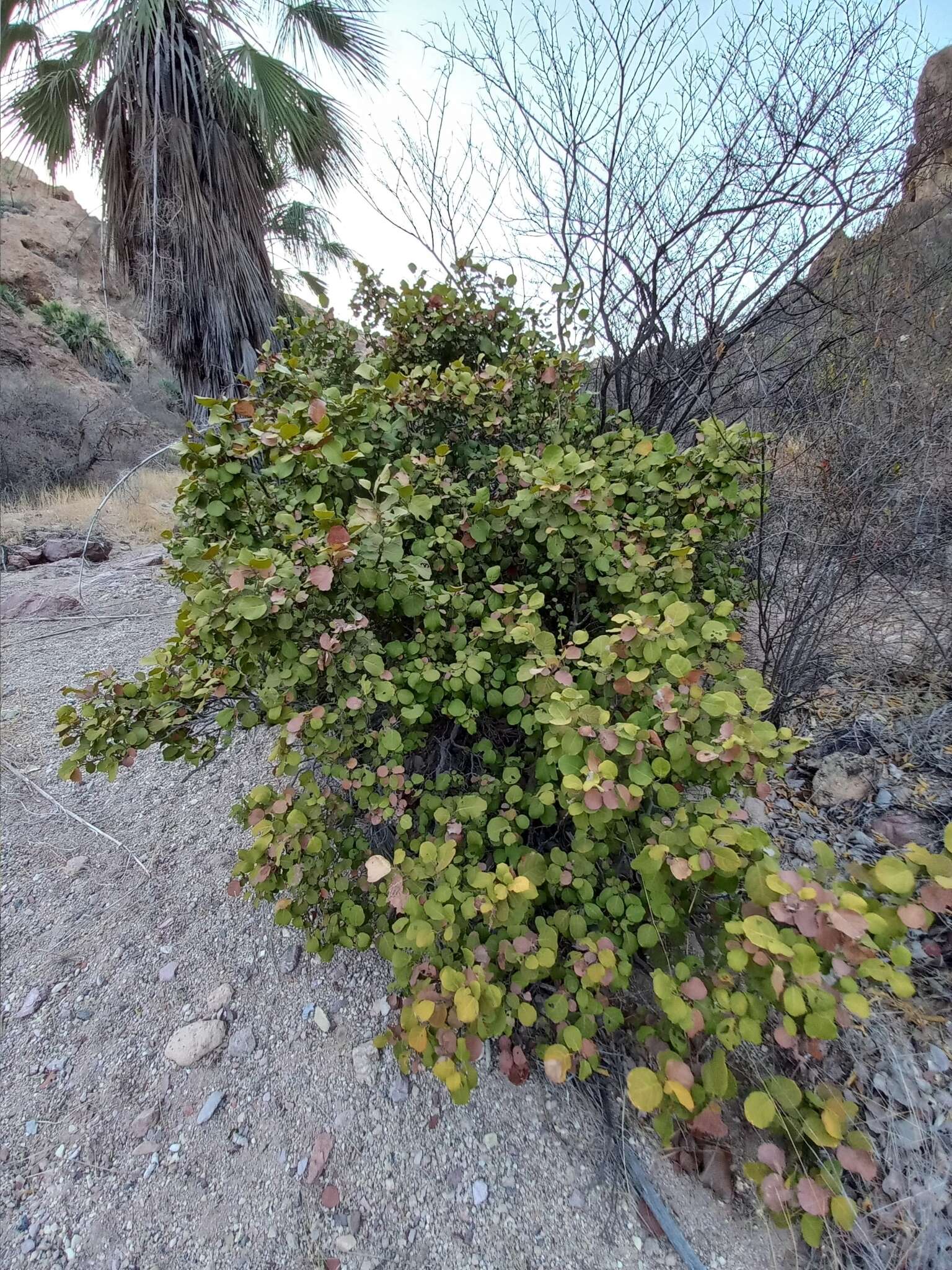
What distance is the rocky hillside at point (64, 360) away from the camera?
26.4 feet

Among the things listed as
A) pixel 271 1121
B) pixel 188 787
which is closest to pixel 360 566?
pixel 271 1121

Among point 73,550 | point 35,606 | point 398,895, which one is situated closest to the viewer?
point 398,895

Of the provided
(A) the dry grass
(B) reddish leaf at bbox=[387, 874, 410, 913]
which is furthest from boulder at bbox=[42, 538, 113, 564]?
(B) reddish leaf at bbox=[387, 874, 410, 913]

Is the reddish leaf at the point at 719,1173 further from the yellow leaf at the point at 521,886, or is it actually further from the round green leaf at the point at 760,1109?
the yellow leaf at the point at 521,886

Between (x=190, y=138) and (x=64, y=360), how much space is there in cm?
1142

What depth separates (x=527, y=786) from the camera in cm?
141

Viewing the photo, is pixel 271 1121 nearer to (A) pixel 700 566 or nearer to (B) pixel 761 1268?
(B) pixel 761 1268

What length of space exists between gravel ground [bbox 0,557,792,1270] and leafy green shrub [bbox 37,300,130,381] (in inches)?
642

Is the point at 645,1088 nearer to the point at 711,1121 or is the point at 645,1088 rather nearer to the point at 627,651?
the point at 711,1121

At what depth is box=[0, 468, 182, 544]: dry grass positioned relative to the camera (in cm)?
588

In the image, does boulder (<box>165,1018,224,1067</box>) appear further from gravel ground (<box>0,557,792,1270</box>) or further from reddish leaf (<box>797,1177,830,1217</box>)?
reddish leaf (<box>797,1177,830,1217</box>)

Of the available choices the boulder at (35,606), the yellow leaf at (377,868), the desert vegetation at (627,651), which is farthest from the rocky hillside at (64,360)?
the yellow leaf at (377,868)

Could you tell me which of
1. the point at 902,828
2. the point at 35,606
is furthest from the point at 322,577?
the point at 35,606

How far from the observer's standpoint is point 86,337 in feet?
45.0
